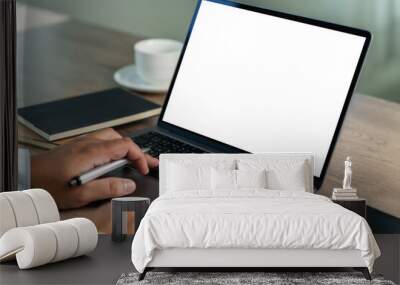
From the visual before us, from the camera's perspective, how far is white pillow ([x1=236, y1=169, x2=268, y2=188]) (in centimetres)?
469

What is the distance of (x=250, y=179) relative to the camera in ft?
15.4

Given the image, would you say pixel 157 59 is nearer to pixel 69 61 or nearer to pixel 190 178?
pixel 69 61

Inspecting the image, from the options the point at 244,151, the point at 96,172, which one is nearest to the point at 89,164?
the point at 96,172

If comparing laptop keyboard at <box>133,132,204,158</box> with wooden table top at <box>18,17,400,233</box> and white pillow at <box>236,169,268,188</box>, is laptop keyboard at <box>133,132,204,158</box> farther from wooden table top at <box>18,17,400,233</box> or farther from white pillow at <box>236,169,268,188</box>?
white pillow at <box>236,169,268,188</box>

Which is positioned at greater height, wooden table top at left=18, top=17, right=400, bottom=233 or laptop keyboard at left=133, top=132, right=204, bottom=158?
wooden table top at left=18, top=17, right=400, bottom=233

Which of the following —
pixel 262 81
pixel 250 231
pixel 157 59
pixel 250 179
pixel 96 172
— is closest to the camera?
pixel 250 231

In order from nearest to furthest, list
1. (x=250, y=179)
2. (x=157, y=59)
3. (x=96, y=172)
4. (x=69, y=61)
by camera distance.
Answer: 1. (x=250, y=179)
2. (x=96, y=172)
3. (x=157, y=59)
4. (x=69, y=61)

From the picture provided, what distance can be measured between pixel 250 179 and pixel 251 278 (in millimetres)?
697

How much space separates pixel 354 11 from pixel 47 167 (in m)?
2.01

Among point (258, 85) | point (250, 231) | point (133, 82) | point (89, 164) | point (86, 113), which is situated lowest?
point (89, 164)

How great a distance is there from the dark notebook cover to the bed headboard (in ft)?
1.64

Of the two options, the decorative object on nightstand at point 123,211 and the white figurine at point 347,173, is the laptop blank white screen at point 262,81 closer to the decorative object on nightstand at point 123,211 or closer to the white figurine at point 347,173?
the white figurine at point 347,173

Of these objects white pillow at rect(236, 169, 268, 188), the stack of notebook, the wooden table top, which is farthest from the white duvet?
the wooden table top

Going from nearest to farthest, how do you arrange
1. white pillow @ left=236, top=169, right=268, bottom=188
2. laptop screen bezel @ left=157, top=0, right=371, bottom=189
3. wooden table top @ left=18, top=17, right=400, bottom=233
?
white pillow @ left=236, top=169, right=268, bottom=188 → laptop screen bezel @ left=157, top=0, right=371, bottom=189 → wooden table top @ left=18, top=17, right=400, bottom=233
